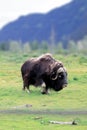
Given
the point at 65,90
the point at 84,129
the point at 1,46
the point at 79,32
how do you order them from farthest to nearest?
the point at 79,32, the point at 1,46, the point at 65,90, the point at 84,129

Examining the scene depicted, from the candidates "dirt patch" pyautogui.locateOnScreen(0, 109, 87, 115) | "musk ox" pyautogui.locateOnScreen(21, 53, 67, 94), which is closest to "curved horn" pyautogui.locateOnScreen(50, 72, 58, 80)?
"musk ox" pyautogui.locateOnScreen(21, 53, 67, 94)

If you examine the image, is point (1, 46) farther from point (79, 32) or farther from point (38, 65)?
point (79, 32)

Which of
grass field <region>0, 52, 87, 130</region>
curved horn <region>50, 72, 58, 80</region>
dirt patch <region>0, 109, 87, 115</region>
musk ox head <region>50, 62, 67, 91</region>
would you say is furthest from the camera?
curved horn <region>50, 72, 58, 80</region>

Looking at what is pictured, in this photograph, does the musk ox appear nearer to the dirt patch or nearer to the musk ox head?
the musk ox head

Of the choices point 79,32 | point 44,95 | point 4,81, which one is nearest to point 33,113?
point 44,95

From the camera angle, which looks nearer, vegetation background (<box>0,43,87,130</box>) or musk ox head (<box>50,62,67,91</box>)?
vegetation background (<box>0,43,87,130</box>)

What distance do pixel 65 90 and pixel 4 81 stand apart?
4107 millimetres

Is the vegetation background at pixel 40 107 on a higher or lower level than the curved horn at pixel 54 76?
lower

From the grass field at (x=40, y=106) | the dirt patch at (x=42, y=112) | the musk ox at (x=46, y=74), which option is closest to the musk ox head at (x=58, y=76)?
the musk ox at (x=46, y=74)

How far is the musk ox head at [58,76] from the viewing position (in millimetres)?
16406

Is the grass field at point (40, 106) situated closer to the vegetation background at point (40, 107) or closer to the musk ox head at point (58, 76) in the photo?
the vegetation background at point (40, 107)

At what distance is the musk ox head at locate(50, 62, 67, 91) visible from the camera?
646 inches

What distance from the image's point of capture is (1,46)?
83.5 meters

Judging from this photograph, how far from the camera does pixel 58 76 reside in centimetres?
1650
